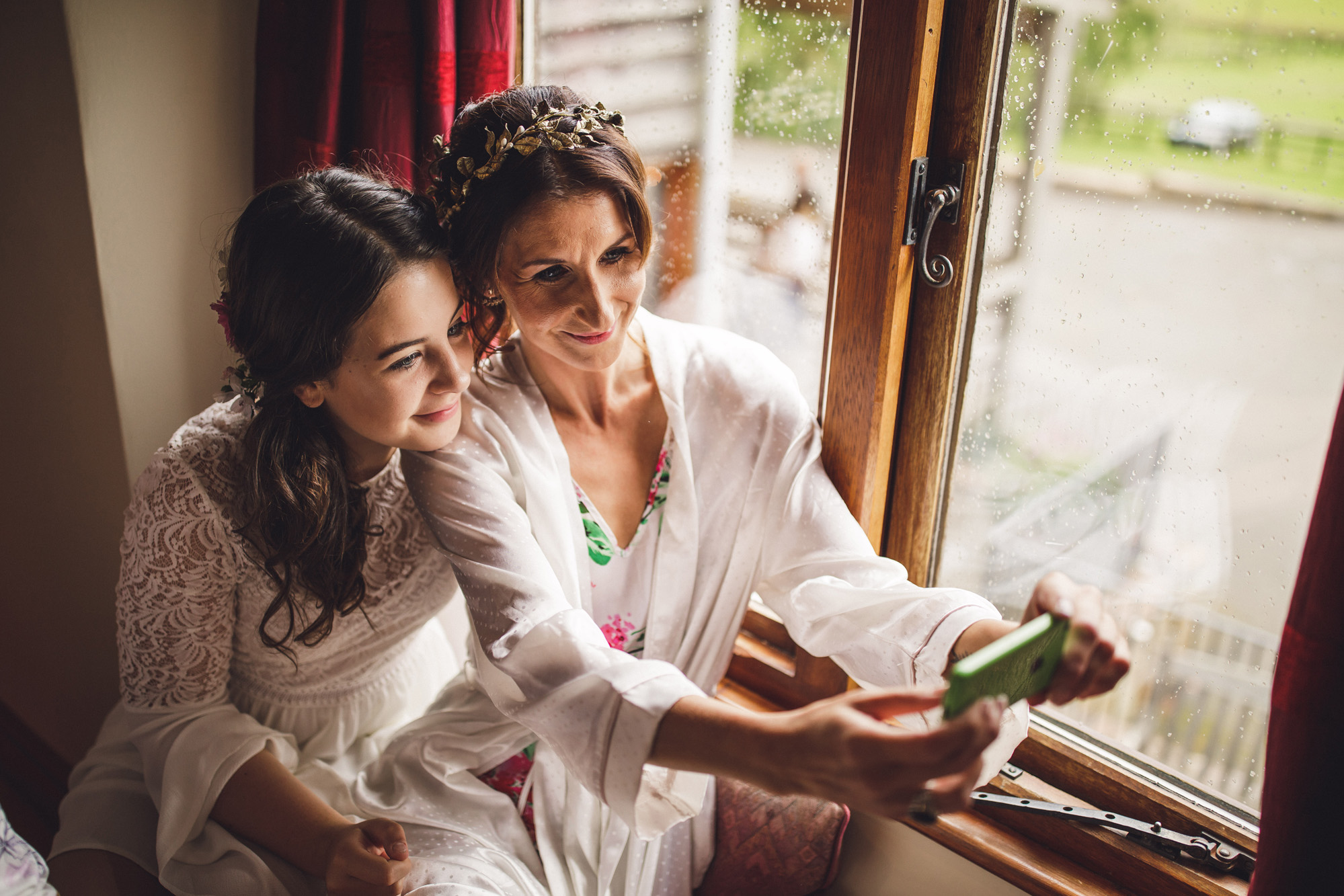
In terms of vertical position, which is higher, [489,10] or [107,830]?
[489,10]

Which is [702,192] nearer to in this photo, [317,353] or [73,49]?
[317,353]

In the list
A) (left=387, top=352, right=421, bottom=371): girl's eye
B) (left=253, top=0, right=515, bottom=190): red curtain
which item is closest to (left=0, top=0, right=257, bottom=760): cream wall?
(left=253, top=0, right=515, bottom=190): red curtain

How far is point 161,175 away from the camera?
1491mm

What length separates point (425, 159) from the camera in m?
1.52

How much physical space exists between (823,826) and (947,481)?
51cm

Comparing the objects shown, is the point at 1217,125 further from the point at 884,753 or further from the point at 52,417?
the point at 52,417

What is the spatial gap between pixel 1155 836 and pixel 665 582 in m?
0.68

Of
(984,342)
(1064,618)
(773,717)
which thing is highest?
(984,342)

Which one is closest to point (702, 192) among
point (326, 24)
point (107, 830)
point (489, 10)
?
point (489, 10)

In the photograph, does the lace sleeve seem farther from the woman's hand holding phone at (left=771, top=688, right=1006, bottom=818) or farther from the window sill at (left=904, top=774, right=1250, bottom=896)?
the window sill at (left=904, top=774, right=1250, bottom=896)

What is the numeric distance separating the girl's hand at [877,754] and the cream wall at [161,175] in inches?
52.6

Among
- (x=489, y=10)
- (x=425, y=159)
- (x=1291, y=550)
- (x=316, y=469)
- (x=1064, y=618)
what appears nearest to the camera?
(x=1064, y=618)

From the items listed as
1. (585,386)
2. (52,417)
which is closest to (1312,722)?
(585,386)

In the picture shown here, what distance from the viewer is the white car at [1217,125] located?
92 cm
